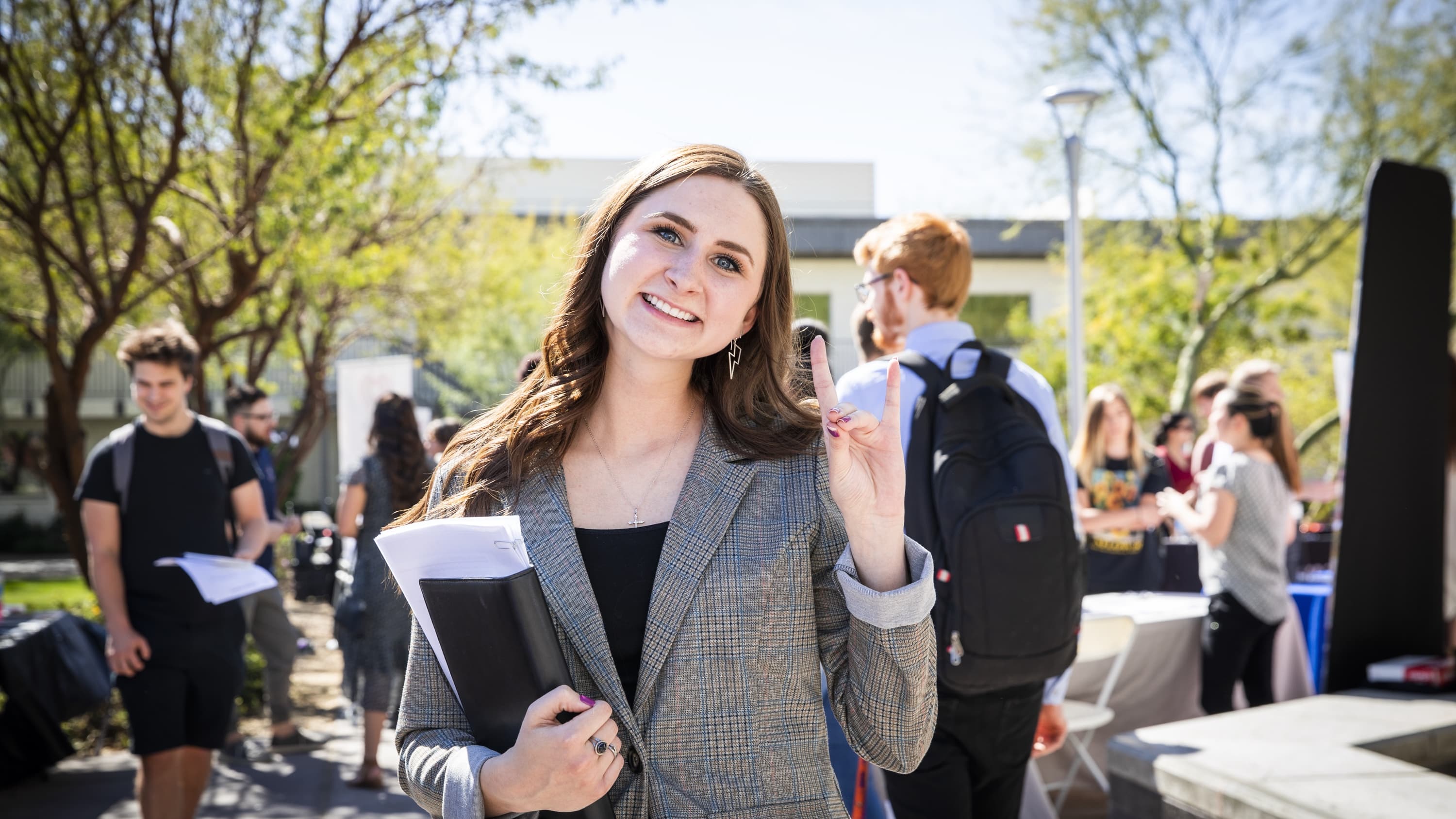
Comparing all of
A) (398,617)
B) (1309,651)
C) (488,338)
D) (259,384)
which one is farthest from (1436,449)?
(488,338)

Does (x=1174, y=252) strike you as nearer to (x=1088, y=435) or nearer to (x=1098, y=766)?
(x=1088, y=435)

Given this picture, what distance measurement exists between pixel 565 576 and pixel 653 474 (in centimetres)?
27

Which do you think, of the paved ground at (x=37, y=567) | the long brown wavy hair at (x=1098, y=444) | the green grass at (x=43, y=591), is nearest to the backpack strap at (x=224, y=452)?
the long brown wavy hair at (x=1098, y=444)

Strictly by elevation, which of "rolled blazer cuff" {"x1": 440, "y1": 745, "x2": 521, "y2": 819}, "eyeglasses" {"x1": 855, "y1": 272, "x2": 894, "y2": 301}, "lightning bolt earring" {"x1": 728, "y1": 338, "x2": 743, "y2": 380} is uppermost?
"eyeglasses" {"x1": 855, "y1": 272, "x2": 894, "y2": 301}

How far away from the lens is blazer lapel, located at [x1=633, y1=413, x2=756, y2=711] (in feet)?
5.44

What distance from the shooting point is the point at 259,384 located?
35.8ft

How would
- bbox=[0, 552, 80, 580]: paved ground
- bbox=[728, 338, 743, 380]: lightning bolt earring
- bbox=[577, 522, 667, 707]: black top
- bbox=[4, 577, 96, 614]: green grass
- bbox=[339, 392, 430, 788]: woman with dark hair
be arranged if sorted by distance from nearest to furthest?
bbox=[577, 522, 667, 707]: black top → bbox=[728, 338, 743, 380]: lightning bolt earring → bbox=[339, 392, 430, 788]: woman with dark hair → bbox=[4, 577, 96, 614]: green grass → bbox=[0, 552, 80, 580]: paved ground

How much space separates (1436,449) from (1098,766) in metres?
2.30

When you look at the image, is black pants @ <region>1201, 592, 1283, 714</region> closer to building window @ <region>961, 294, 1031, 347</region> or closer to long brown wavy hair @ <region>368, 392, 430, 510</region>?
long brown wavy hair @ <region>368, 392, 430, 510</region>

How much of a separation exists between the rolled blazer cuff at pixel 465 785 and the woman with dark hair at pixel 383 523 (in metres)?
4.50

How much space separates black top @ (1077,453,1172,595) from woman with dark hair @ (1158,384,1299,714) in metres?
1.18

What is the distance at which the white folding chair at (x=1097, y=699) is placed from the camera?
192 inches

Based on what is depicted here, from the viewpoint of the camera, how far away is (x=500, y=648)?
5.04ft

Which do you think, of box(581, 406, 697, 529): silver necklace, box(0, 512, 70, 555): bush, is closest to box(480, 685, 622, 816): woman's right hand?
box(581, 406, 697, 529): silver necklace
